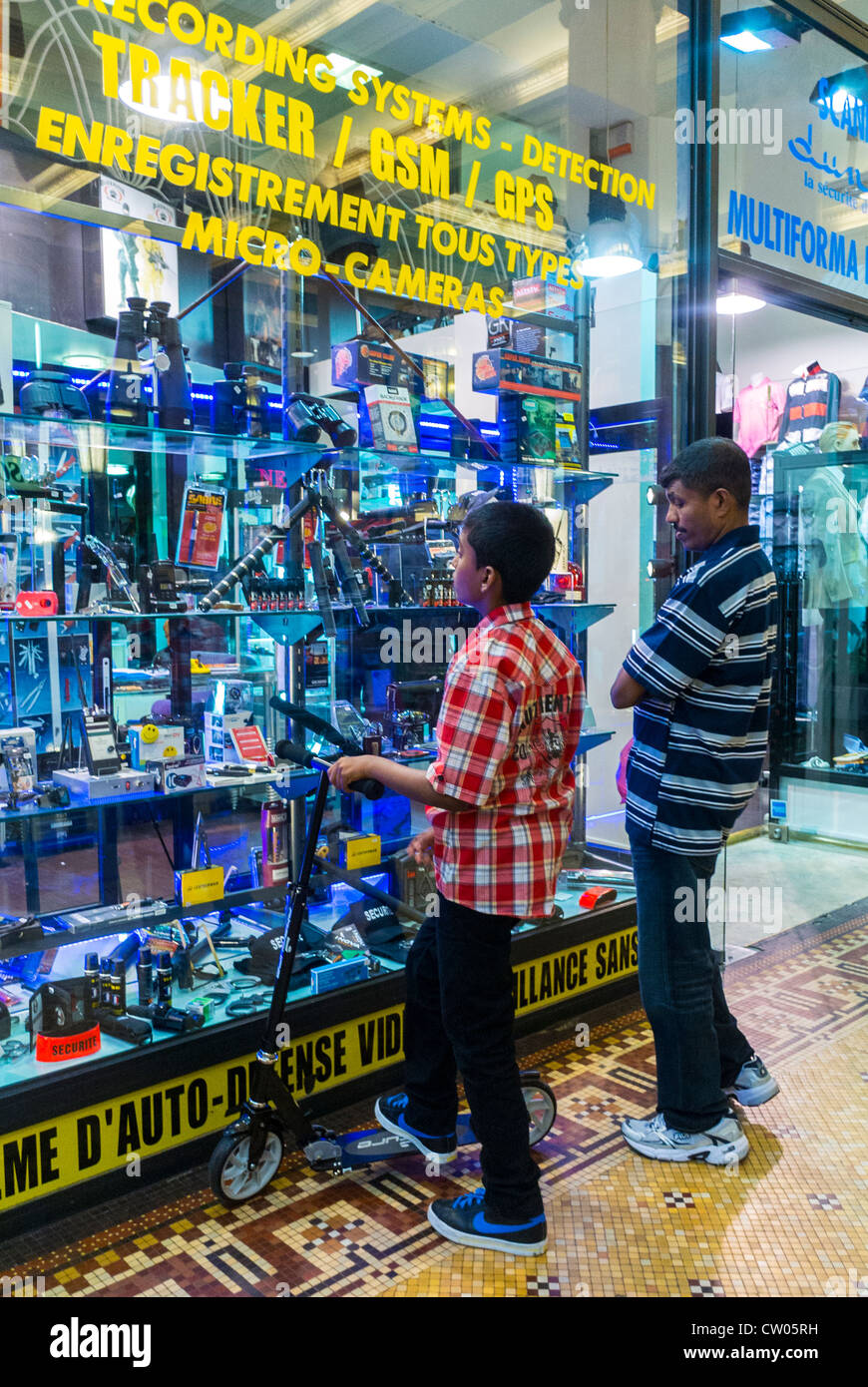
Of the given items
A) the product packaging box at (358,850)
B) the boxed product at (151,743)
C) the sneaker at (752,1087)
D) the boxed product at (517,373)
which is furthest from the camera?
the boxed product at (517,373)

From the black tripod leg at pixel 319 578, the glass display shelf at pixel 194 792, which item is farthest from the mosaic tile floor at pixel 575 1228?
the black tripod leg at pixel 319 578

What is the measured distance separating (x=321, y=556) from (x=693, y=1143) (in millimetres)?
1999

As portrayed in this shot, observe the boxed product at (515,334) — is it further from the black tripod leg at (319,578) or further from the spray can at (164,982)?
the spray can at (164,982)

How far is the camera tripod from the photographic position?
122 inches

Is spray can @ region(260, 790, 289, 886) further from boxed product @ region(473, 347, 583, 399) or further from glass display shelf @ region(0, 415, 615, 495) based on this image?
boxed product @ region(473, 347, 583, 399)

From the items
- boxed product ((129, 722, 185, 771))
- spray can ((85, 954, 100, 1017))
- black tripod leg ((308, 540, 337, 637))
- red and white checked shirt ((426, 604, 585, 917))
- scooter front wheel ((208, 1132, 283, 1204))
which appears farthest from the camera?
black tripod leg ((308, 540, 337, 637))

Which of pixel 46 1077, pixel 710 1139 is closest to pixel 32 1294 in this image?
pixel 46 1077

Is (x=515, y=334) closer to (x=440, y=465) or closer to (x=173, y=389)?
(x=440, y=465)

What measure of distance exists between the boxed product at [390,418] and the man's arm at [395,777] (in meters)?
1.41

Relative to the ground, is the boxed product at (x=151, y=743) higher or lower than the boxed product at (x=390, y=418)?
lower

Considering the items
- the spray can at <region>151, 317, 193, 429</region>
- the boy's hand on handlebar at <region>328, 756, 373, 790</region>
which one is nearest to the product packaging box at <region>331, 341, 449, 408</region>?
the spray can at <region>151, 317, 193, 429</region>

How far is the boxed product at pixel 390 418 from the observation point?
3367 mm

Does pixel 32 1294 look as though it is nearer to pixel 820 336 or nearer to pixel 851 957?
pixel 851 957

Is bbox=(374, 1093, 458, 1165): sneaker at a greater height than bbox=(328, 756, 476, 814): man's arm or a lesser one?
lesser
